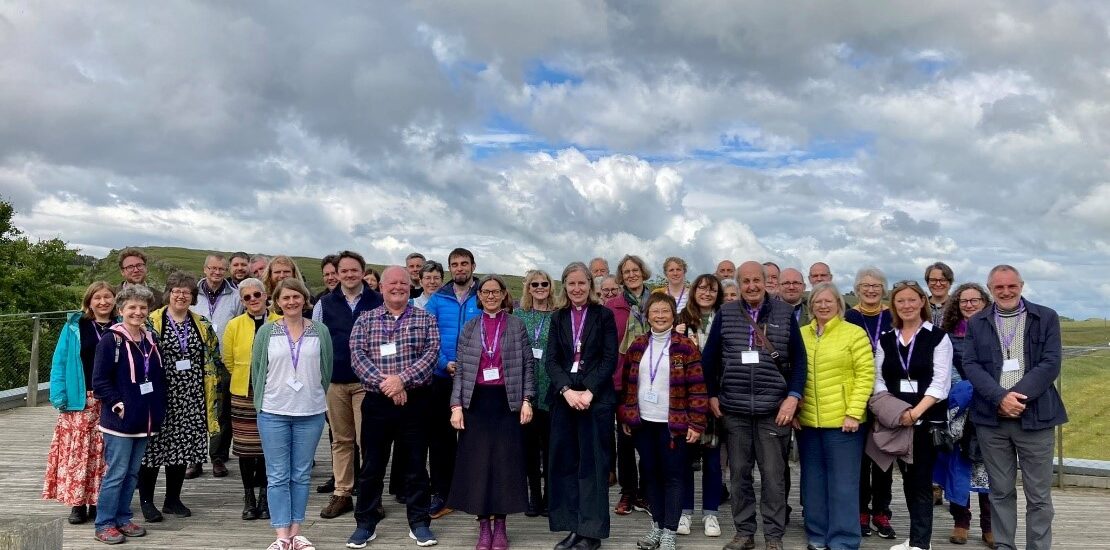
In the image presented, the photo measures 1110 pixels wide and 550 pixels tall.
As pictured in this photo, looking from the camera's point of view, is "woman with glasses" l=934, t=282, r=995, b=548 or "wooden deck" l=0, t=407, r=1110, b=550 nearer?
"wooden deck" l=0, t=407, r=1110, b=550

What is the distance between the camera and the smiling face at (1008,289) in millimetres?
5230

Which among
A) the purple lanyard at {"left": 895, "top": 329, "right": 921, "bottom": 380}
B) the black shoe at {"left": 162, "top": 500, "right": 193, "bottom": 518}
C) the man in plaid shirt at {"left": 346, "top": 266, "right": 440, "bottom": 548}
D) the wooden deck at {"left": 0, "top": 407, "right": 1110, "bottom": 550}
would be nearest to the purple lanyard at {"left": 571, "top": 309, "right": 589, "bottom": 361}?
the man in plaid shirt at {"left": 346, "top": 266, "right": 440, "bottom": 548}

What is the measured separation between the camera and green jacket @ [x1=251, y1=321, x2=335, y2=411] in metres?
5.14

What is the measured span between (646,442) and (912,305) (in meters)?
2.11

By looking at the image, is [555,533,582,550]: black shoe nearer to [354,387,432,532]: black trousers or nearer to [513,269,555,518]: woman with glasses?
[513,269,555,518]: woman with glasses

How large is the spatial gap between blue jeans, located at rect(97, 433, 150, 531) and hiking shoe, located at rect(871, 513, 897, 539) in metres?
5.67

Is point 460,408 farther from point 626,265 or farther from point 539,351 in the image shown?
point 626,265

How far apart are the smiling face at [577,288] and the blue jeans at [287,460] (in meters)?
1.97

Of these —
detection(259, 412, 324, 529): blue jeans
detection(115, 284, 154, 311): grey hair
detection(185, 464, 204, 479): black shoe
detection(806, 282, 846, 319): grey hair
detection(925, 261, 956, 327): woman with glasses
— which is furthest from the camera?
detection(185, 464, 204, 479): black shoe

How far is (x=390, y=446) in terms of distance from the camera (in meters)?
5.43

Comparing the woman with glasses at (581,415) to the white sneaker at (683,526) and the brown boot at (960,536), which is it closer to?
the white sneaker at (683,526)

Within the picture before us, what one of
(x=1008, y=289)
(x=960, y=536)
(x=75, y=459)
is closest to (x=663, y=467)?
(x=960, y=536)

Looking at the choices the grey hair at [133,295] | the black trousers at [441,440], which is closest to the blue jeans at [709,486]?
the black trousers at [441,440]

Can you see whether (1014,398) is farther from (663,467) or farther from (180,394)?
(180,394)
